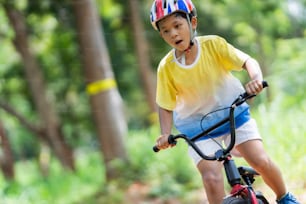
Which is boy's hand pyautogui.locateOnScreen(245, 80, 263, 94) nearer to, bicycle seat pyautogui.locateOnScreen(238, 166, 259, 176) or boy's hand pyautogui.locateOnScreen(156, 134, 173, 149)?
boy's hand pyautogui.locateOnScreen(156, 134, 173, 149)

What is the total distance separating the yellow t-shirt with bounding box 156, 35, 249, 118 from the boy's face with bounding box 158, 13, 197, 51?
0.15 meters

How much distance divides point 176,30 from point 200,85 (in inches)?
15.1

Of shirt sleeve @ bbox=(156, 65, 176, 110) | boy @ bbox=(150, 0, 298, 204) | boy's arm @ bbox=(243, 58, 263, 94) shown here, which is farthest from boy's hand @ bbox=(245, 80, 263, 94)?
shirt sleeve @ bbox=(156, 65, 176, 110)

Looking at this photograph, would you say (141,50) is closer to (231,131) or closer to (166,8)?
(166,8)

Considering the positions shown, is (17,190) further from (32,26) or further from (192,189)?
(32,26)

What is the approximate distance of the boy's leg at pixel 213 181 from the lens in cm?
370

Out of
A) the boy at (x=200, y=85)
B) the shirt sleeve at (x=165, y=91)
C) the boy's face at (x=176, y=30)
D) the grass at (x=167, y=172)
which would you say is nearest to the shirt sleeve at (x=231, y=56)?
the boy at (x=200, y=85)

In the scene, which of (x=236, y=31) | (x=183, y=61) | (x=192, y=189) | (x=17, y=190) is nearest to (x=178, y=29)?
(x=183, y=61)

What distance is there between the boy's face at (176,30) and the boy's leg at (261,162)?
0.74m

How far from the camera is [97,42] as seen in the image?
A: 8.46 meters

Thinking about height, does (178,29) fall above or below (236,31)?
below

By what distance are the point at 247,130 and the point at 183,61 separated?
1.93 feet

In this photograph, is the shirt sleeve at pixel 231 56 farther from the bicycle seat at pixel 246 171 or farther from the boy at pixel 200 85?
the bicycle seat at pixel 246 171

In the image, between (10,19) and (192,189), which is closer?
(192,189)
